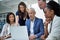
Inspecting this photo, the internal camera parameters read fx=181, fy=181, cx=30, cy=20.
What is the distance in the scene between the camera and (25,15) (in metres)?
1.97

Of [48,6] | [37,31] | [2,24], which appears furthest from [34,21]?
[2,24]

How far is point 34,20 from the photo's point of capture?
1.93 m

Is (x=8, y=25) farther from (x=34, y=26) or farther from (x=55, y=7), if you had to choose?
(x=55, y=7)

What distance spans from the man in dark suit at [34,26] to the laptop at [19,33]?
0.14ft

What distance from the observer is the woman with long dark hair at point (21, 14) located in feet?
6.43

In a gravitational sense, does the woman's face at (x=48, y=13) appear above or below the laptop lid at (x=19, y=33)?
above

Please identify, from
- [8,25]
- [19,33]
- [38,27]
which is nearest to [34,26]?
[38,27]

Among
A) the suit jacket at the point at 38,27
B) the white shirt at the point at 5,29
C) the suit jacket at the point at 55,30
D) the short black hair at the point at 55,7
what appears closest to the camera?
the suit jacket at the point at 55,30

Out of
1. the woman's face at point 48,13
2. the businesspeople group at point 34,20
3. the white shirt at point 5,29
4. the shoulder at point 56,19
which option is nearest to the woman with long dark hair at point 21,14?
the businesspeople group at point 34,20

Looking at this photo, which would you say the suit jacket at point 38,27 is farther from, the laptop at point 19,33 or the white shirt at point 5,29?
the white shirt at point 5,29

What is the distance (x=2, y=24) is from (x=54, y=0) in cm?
63

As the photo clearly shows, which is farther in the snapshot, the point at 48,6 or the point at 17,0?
the point at 17,0

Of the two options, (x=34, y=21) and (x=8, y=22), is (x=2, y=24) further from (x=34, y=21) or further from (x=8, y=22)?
(x=34, y=21)

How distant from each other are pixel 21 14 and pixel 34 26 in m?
0.20
